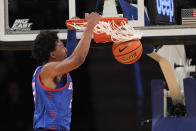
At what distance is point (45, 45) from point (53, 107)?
0.49 m

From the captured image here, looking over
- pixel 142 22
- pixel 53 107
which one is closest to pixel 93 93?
pixel 142 22

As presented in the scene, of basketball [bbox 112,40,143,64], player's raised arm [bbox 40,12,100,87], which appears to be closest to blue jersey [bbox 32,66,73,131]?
player's raised arm [bbox 40,12,100,87]

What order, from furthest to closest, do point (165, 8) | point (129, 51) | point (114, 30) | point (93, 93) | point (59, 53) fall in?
1. point (93, 93)
2. point (165, 8)
3. point (114, 30)
4. point (129, 51)
5. point (59, 53)

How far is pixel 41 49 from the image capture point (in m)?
3.55

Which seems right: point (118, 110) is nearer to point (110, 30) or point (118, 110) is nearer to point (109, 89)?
point (109, 89)

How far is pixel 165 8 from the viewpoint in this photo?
5.49 metres

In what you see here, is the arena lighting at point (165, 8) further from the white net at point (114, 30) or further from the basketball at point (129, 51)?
the basketball at point (129, 51)

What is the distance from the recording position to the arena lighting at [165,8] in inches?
209

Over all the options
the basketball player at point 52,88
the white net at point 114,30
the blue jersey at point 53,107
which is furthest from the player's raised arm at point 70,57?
the white net at point 114,30

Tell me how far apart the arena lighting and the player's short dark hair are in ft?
6.53

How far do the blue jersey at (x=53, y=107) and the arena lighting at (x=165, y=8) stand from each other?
2.17 metres

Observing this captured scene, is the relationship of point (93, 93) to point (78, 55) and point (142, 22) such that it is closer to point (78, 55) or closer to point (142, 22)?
point (142, 22)

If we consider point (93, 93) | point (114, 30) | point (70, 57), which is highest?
point (114, 30)

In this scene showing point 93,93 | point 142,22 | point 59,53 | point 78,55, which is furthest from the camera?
point 93,93
